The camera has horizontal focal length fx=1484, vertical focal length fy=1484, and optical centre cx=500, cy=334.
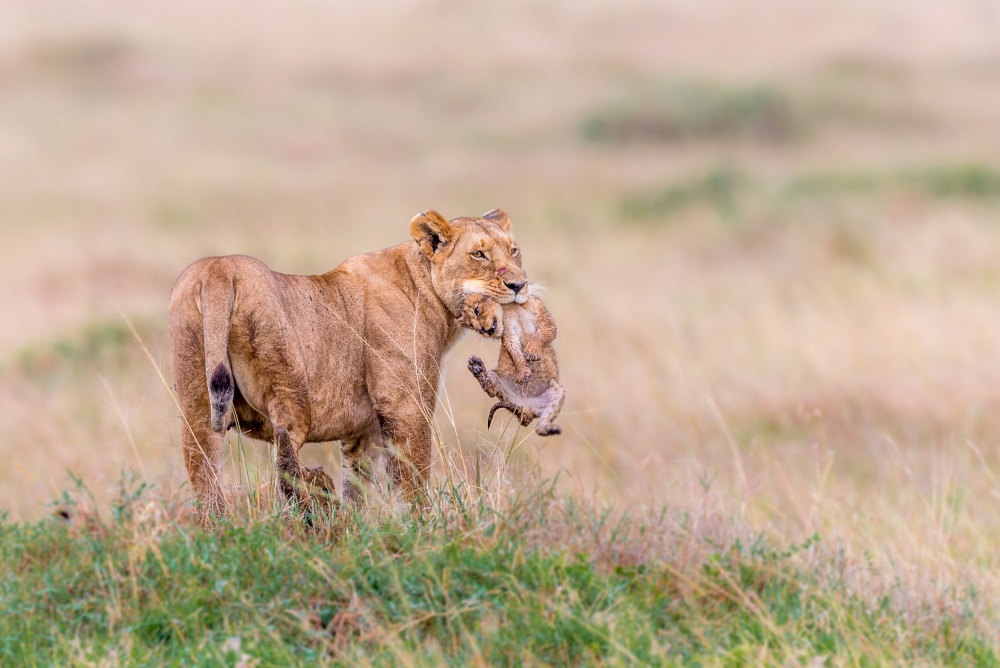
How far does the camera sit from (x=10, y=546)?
18.0 feet

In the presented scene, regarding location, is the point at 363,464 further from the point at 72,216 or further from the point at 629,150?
the point at 629,150

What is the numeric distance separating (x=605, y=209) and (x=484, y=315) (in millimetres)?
17607

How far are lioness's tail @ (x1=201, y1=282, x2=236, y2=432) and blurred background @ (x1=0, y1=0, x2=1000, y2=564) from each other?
880 millimetres

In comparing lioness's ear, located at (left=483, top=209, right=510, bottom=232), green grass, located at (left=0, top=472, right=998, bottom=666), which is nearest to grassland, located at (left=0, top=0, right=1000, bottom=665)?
green grass, located at (left=0, top=472, right=998, bottom=666)

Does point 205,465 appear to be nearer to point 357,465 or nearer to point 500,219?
point 357,465

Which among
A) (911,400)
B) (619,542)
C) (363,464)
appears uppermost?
(363,464)

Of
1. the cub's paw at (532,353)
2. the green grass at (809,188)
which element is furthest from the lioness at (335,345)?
the green grass at (809,188)

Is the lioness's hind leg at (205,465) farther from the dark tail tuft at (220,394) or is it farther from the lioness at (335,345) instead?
the dark tail tuft at (220,394)

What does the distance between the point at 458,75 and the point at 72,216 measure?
17.2 metres

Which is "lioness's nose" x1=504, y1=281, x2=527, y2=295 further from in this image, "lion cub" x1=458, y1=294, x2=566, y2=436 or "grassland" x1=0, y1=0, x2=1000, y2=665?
"grassland" x1=0, y1=0, x2=1000, y2=665

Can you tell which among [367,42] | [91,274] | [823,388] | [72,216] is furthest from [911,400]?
[367,42]

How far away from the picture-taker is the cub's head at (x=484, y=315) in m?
5.30

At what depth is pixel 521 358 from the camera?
5.23 meters

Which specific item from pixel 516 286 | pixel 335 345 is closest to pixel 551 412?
pixel 516 286
